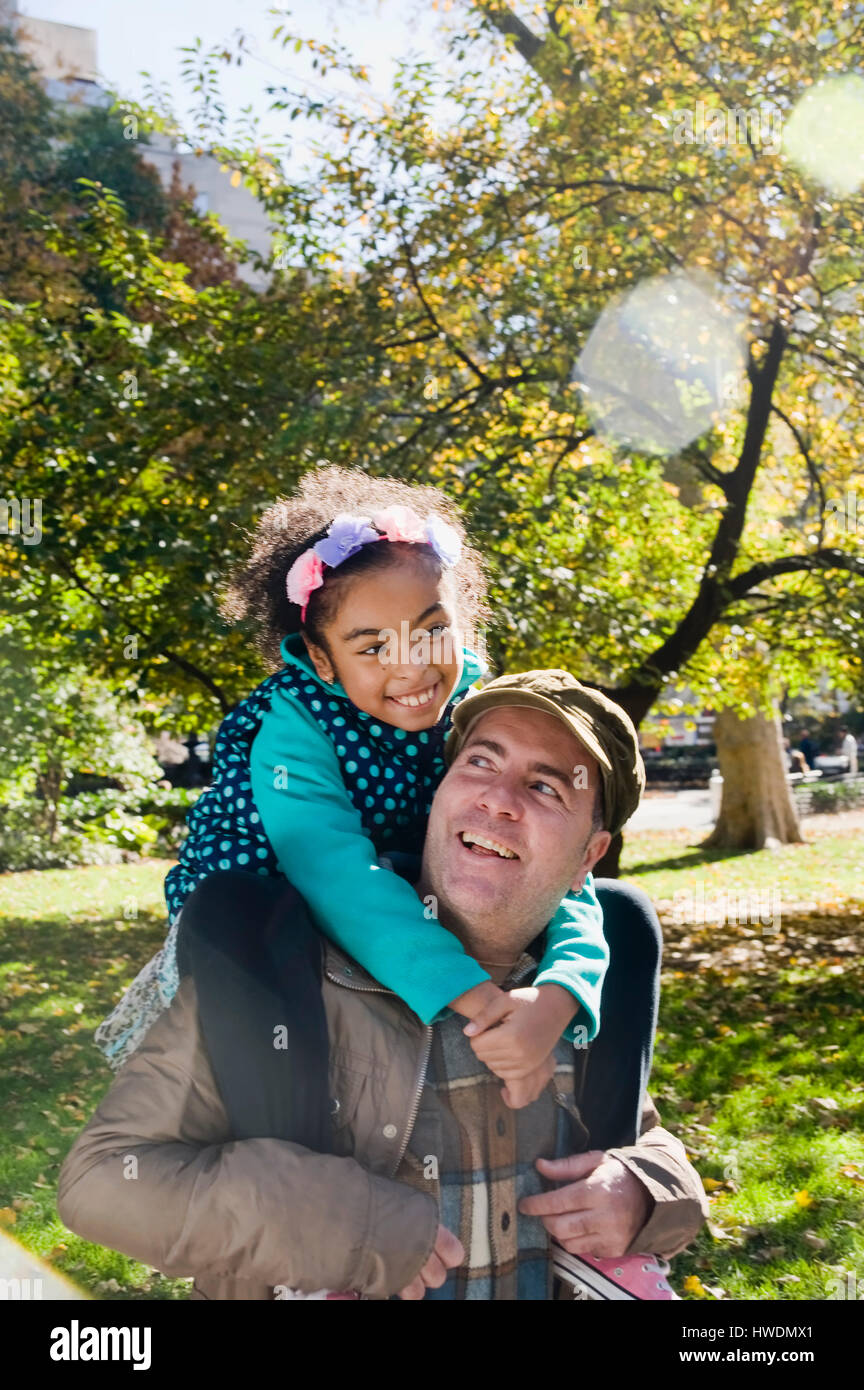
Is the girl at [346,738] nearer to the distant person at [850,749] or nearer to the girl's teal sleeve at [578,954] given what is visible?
the girl's teal sleeve at [578,954]

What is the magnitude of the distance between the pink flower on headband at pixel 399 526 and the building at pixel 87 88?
12.7 metres

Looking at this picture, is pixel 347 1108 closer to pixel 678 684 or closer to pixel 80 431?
pixel 80 431

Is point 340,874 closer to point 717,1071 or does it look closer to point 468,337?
point 717,1071

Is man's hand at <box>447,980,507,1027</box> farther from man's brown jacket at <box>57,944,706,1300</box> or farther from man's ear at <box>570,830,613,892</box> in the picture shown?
man's ear at <box>570,830,613,892</box>

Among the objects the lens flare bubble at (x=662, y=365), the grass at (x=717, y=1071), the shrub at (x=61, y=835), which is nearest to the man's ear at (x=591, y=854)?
the grass at (x=717, y=1071)

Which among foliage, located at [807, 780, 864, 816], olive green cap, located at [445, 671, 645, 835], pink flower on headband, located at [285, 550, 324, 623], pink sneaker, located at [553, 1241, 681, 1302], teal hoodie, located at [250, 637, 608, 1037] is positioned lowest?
foliage, located at [807, 780, 864, 816]

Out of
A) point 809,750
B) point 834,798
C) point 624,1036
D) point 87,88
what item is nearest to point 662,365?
point 624,1036

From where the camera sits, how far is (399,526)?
2.20 m

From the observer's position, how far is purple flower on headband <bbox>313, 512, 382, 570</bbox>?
2188 millimetres

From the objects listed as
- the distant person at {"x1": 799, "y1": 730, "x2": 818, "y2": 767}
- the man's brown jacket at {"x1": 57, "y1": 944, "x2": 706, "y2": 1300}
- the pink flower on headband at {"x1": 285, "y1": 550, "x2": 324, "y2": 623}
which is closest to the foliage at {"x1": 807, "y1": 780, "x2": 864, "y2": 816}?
the distant person at {"x1": 799, "y1": 730, "x2": 818, "y2": 767}
